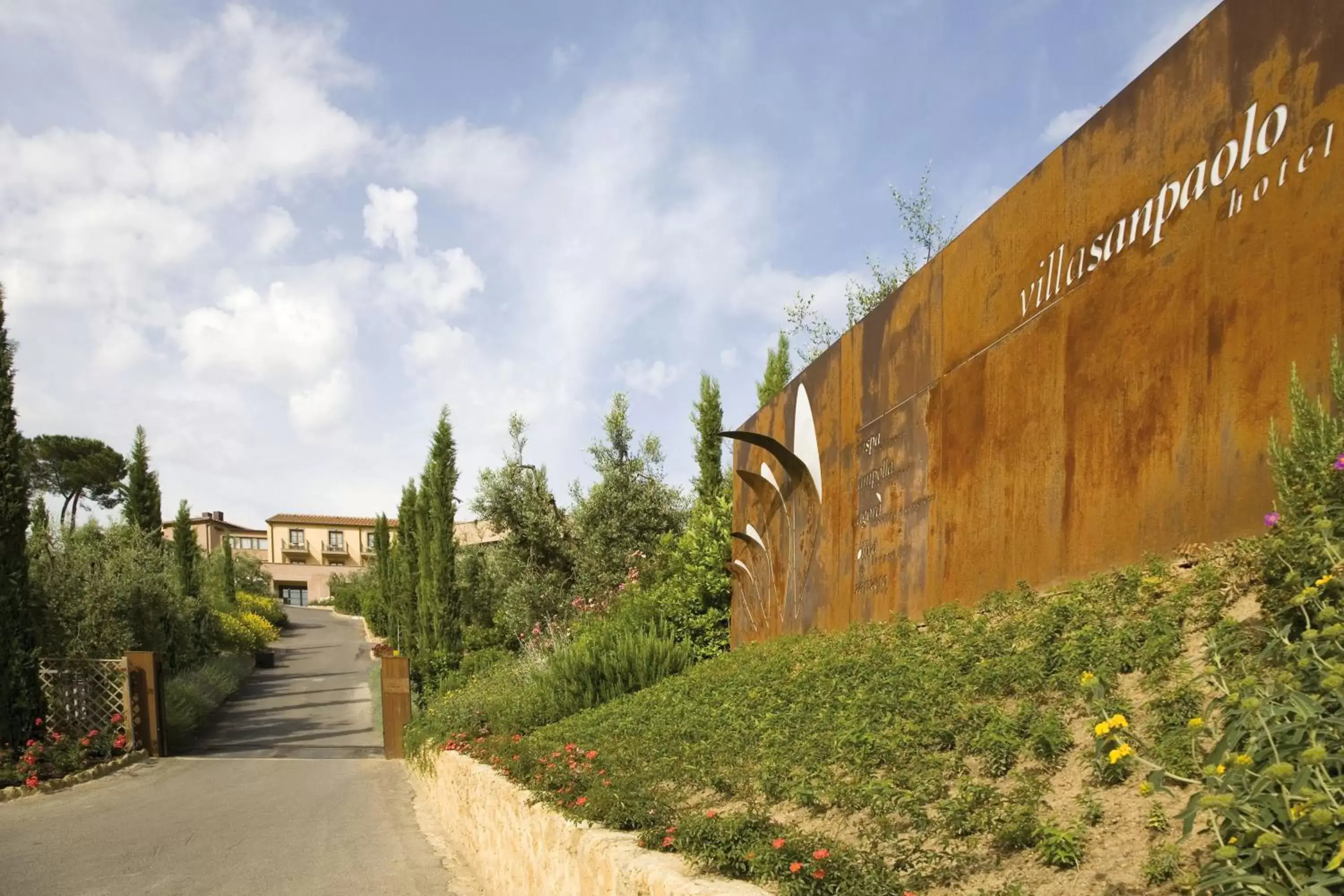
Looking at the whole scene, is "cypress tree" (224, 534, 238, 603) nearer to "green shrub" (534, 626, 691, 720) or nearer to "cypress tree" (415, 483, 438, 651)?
"cypress tree" (415, 483, 438, 651)

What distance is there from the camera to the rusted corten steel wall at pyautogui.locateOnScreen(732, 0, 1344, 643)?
414 centimetres

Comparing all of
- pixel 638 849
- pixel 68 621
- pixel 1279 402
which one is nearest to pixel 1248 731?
pixel 1279 402

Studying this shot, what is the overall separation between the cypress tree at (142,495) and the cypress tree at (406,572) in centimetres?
673

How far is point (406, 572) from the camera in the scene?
27.5m

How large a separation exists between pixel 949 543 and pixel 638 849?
3631mm

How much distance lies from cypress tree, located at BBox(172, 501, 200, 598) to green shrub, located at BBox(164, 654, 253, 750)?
298cm

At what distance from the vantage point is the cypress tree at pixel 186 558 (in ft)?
89.9

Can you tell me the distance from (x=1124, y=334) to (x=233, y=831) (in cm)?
897

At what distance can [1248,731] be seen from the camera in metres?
2.53

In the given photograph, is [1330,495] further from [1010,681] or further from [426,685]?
[426,685]

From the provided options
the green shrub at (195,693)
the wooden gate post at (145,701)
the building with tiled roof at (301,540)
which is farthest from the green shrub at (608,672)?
the building with tiled roof at (301,540)

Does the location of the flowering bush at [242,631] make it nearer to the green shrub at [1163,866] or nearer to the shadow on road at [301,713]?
the shadow on road at [301,713]

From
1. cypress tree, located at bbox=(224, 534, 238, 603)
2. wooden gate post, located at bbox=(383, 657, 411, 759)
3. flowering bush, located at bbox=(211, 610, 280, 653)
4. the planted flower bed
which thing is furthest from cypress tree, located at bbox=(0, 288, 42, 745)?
cypress tree, located at bbox=(224, 534, 238, 603)

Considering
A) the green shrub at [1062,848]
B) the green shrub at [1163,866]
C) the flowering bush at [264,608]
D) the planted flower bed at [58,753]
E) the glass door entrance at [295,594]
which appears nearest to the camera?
the green shrub at [1163,866]
